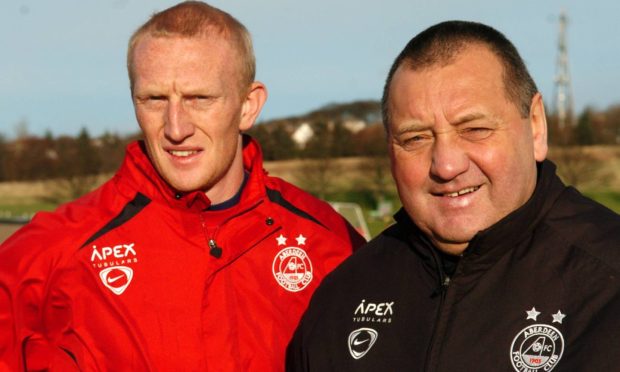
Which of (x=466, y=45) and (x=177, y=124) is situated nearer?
(x=466, y=45)

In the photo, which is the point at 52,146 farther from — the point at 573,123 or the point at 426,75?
the point at 426,75

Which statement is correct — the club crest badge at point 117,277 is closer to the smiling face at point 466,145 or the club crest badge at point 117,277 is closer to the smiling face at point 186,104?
the smiling face at point 186,104

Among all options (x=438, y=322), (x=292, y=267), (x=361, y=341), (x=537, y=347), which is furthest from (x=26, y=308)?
(x=537, y=347)

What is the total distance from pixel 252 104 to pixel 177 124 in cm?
53

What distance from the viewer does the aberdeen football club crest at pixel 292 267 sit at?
4391mm

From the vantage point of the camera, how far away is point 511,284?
314cm

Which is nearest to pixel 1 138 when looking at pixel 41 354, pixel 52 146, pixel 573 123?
pixel 52 146

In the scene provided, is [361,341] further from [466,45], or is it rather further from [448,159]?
[466,45]

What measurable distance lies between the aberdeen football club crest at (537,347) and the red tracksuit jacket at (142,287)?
57.4 inches

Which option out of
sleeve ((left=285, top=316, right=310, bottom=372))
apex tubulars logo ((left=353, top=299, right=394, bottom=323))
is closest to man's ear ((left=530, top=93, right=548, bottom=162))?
apex tubulars logo ((left=353, top=299, right=394, bottom=323))

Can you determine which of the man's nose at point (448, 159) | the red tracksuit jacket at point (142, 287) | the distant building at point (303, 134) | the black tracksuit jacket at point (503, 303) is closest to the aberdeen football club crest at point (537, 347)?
the black tracksuit jacket at point (503, 303)

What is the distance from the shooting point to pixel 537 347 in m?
2.97

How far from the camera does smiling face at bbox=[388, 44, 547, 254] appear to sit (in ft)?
10.6

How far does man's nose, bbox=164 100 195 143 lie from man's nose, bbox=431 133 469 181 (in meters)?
1.24
